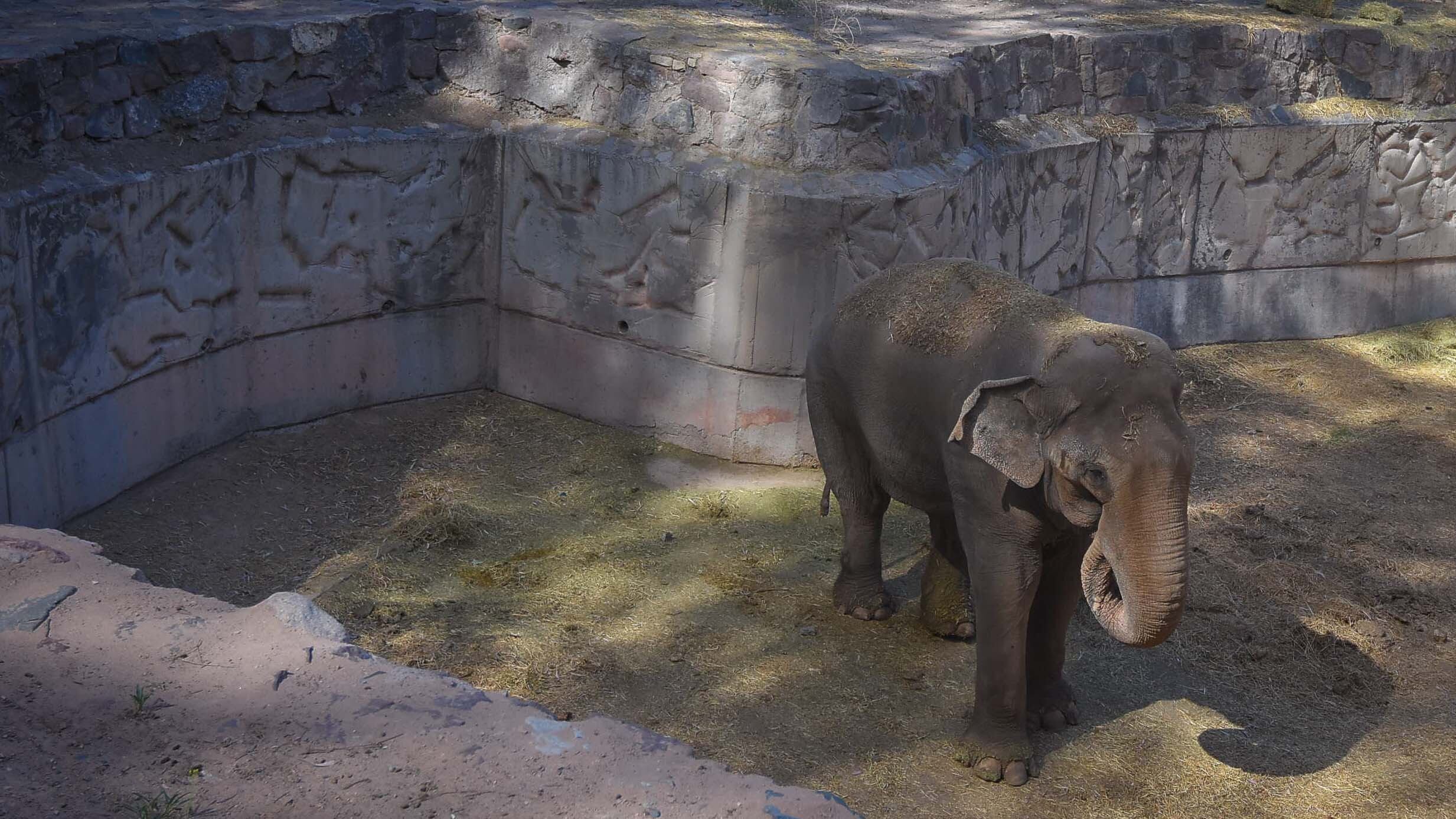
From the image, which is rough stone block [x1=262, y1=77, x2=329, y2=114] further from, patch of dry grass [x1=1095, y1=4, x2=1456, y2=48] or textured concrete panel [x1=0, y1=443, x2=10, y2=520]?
patch of dry grass [x1=1095, y1=4, x2=1456, y2=48]

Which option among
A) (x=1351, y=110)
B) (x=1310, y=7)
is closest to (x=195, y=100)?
(x=1351, y=110)

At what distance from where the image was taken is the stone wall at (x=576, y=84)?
7207 mm

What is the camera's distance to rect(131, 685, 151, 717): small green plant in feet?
11.2

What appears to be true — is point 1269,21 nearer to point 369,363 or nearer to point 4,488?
point 369,363

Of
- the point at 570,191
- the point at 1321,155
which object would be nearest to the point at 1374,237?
the point at 1321,155

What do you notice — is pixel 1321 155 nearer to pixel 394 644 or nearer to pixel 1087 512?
pixel 1087 512

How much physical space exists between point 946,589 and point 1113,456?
1734 mm

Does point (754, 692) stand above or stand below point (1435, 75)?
below

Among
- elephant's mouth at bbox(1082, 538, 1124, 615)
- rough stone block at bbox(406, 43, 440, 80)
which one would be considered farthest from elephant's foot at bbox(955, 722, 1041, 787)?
rough stone block at bbox(406, 43, 440, 80)

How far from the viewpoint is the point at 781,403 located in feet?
26.3

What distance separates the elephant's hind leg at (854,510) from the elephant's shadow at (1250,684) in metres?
0.90

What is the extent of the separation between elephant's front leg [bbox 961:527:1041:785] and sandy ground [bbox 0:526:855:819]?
6.95ft

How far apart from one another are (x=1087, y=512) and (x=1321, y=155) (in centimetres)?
645

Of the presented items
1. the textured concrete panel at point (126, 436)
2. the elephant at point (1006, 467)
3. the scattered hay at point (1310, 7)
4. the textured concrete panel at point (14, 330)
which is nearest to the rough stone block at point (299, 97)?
the textured concrete panel at point (126, 436)
